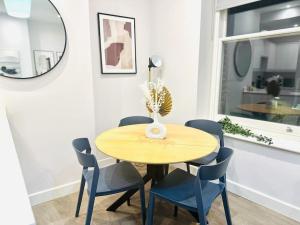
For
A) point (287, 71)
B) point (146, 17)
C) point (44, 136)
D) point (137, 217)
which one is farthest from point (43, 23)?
point (287, 71)

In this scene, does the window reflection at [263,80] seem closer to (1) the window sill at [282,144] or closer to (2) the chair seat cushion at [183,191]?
(1) the window sill at [282,144]

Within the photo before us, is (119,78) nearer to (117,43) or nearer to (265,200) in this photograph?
(117,43)

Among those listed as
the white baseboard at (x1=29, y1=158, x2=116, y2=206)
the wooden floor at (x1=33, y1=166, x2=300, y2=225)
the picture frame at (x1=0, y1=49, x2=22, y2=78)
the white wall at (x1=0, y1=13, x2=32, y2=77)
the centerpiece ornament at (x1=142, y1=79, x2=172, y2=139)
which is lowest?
the wooden floor at (x1=33, y1=166, x2=300, y2=225)

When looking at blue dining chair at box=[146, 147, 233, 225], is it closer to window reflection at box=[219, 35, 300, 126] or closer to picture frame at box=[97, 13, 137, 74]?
window reflection at box=[219, 35, 300, 126]

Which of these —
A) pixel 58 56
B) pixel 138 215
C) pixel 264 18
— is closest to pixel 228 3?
pixel 264 18

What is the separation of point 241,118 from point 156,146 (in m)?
1.39

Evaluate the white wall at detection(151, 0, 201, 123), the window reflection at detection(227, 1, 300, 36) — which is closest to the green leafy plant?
the white wall at detection(151, 0, 201, 123)

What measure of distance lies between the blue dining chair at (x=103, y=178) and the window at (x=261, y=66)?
1.56m

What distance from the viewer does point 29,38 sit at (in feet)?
6.53

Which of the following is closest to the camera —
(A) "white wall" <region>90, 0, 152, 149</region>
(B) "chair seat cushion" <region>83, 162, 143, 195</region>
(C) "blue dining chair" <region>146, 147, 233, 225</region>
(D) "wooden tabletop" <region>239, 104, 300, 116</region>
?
(C) "blue dining chair" <region>146, 147, 233, 225</region>

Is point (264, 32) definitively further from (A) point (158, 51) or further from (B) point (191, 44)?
(A) point (158, 51)

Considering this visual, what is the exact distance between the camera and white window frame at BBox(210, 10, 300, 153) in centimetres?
209

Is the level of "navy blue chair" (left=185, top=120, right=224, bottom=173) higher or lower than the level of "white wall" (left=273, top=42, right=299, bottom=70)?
lower

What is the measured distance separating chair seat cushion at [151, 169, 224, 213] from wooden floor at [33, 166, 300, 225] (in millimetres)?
507
